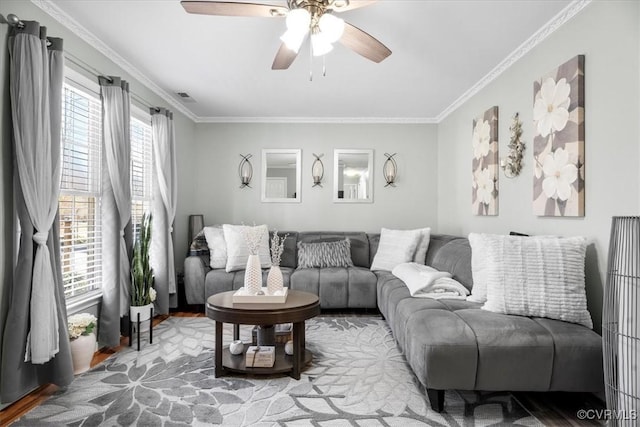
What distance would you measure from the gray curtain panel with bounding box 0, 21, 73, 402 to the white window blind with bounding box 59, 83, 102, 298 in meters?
0.45

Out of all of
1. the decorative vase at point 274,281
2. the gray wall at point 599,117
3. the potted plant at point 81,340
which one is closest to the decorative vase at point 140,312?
the potted plant at point 81,340

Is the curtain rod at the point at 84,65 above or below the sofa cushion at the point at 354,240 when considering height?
above

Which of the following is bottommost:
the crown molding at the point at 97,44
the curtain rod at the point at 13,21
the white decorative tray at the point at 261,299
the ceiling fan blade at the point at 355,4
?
the white decorative tray at the point at 261,299

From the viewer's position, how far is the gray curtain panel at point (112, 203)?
3062mm

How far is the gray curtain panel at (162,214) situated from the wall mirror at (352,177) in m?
2.27

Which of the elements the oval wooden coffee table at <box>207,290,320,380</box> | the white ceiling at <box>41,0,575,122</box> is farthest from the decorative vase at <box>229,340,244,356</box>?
the white ceiling at <box>41,0,575,122</box>

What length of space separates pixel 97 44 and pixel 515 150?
11.8 ft

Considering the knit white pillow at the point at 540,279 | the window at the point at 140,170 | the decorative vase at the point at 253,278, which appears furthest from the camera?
the window at the point at 140,170

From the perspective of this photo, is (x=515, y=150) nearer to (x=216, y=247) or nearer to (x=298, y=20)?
(x=298, y=20)

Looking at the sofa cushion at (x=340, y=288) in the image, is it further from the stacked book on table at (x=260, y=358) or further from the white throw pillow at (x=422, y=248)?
the stacked book on table at (x=260, y=358)

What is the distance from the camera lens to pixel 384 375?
268 cm

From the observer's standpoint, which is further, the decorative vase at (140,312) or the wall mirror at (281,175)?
the wall mirror at (281,175)

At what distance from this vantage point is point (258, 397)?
2.35m

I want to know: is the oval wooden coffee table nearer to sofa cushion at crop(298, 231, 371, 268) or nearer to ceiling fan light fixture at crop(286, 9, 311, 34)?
ceiling fan light fixture at crop(286, 9, 311, 34)
